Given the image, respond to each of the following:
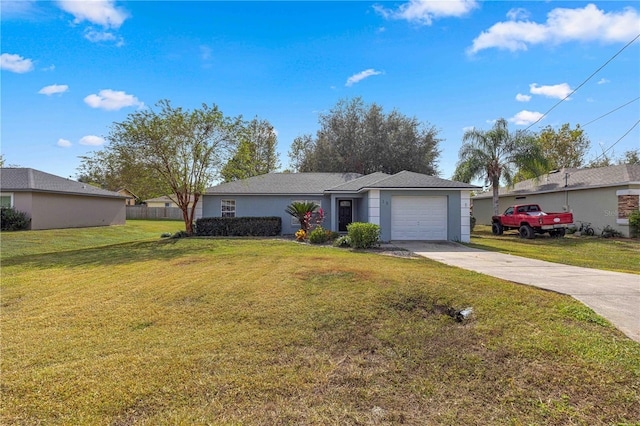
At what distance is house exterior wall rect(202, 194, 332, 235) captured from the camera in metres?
18.0

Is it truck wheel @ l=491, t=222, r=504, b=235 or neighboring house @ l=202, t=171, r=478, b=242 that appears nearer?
neighboring house @ l=202, t=171, r=478, b=242

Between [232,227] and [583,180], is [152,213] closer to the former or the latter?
[232,227]

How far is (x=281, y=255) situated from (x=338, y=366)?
6668mm

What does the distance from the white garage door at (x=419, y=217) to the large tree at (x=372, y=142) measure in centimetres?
1331

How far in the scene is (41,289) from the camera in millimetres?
6258

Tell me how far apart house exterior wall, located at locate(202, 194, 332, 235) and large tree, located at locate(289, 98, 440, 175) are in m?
11.0

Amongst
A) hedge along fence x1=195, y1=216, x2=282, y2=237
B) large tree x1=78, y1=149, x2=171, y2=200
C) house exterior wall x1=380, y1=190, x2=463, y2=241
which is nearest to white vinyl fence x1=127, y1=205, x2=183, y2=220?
large tree x1=78, y1=149, x2=171, y2=200

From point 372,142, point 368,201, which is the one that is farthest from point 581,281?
point 372,142

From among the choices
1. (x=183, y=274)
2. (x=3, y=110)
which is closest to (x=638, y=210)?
(x=183, y=274)

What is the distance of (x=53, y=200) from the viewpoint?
68.4 ft

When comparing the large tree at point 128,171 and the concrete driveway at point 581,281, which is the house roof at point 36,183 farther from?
the concrete driveway at point 581,281

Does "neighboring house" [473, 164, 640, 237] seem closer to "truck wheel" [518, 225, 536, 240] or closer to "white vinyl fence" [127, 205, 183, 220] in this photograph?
"truck wheel" [518, 225, 536, 240]

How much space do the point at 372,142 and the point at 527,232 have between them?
14.1m

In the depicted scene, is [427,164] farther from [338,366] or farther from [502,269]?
[338,366]
